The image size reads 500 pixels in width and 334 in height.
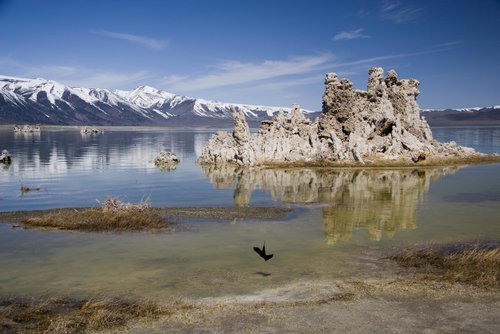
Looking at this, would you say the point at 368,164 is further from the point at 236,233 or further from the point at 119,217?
the point at 119,217

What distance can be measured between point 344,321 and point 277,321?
147cm

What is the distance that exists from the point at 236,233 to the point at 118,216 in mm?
5510

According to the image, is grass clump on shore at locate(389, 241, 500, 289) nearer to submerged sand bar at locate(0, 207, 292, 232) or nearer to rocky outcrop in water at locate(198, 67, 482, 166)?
submerged sand bar at locate(0, 207, 292, 232)

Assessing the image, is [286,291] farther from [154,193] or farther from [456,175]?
[456,175]

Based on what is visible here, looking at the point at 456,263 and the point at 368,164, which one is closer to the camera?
the point at 456,263

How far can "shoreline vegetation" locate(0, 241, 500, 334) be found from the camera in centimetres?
1060

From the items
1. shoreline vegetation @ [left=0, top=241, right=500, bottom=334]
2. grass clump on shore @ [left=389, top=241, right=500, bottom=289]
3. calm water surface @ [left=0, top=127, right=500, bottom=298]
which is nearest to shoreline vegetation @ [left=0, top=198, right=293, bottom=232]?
calm water surface @ [left=0, top=127, right=500, bottom=298]

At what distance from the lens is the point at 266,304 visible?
467 inches

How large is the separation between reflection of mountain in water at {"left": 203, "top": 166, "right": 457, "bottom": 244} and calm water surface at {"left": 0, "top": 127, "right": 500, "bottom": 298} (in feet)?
0.24

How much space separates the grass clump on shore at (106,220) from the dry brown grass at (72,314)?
8.69 m

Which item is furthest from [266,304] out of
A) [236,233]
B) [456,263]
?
[236,233]

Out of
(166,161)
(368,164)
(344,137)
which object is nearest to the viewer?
(368,164)

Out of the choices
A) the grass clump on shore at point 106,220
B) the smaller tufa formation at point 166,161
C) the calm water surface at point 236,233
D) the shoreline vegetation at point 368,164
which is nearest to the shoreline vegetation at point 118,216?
the grass clump on shore at point 106,220

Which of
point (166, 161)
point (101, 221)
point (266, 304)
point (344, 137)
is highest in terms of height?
point (344, 137)
